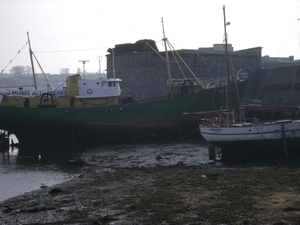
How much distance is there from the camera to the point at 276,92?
36.6m

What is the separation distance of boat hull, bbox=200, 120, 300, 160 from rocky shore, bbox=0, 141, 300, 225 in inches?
25.3

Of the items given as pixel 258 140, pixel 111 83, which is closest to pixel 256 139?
pixel 258 140

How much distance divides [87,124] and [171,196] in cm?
1684

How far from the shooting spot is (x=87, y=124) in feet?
97.8

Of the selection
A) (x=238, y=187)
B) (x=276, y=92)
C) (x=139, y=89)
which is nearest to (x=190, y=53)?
(x=139, y=89)

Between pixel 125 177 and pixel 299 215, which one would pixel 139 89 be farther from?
pixel 299 215

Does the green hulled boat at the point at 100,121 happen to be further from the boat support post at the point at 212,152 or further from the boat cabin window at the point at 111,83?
the boat support post at the point at 212,152

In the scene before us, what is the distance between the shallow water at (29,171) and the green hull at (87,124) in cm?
164

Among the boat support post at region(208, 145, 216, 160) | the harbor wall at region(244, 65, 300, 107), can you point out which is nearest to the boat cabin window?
the harbor wall at region(244, 65, 300, 107)

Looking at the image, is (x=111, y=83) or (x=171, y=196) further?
(x=111, y=83)

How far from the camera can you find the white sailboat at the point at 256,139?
19.1 metres

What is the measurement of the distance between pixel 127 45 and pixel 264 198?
2963 centimetres

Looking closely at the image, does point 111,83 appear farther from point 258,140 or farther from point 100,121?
point 258,140

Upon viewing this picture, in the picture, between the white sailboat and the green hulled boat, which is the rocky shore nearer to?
the white sailboat
